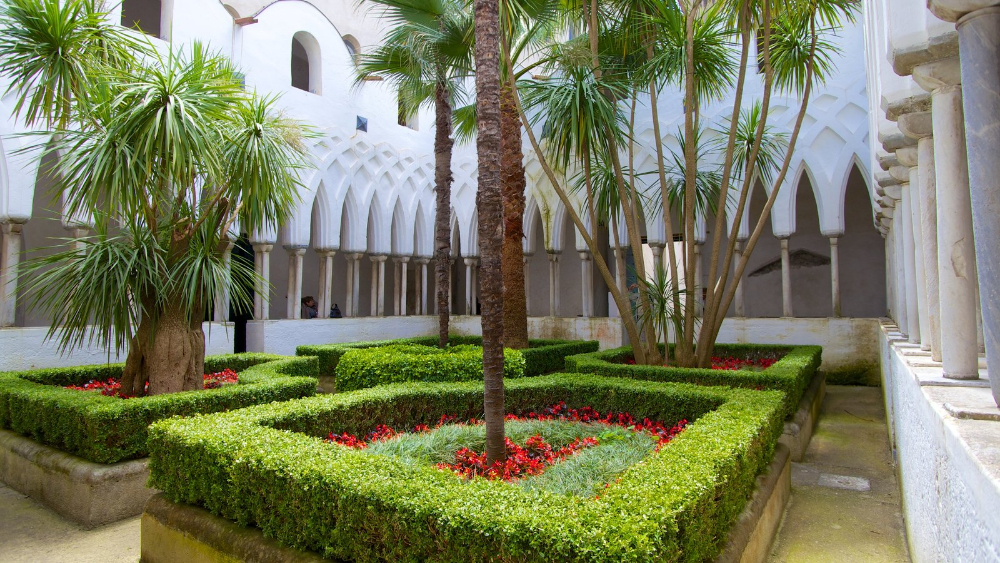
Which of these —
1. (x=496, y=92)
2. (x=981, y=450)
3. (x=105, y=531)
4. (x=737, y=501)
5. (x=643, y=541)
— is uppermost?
(x=496, y=92)

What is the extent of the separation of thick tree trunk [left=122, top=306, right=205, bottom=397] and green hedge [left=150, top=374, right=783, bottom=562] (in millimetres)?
1648

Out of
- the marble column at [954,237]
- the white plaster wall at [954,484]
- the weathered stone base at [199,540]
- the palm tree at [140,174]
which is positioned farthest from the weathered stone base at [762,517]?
the palm tree at [140,174]

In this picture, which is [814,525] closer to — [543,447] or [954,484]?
[543,447]

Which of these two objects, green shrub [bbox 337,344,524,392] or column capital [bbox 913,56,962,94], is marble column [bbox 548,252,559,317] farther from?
column capital [bbox 913,56,962,94]

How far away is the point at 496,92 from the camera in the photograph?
12.4 feet

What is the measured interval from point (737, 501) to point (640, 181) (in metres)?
9.09

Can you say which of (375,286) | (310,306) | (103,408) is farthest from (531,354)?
(310,306)

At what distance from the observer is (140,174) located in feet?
16.2

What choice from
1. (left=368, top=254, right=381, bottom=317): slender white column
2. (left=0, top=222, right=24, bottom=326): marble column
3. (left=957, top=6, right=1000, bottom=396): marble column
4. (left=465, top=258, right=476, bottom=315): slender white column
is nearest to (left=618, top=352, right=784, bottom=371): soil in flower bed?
(left=957, top=6, right=1000, bottom=396): marble column

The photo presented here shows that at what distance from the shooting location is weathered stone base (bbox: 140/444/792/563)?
286cm

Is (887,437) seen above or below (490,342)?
below

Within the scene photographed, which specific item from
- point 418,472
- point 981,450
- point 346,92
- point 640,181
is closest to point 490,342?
point 418,472

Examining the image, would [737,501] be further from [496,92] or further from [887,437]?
[887,437]

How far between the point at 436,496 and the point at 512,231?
272 inches
